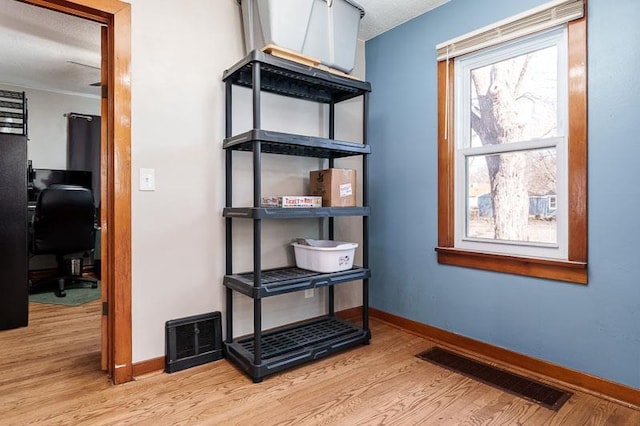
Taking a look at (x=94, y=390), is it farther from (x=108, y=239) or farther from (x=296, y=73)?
(x=296, y=73)

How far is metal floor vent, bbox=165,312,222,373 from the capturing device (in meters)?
2.04

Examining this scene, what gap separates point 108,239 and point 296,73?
1441 mm

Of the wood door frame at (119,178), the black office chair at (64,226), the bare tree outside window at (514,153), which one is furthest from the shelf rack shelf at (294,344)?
the black office chair at (64,226)

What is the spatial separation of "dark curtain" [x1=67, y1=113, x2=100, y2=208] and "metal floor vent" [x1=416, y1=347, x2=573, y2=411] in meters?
4.69

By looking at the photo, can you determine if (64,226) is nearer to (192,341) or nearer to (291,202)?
(192,341)

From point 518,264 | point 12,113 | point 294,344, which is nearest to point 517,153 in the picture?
point 518,264

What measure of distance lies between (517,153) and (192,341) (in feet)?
7.40

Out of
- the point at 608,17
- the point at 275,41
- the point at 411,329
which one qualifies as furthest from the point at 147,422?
the point at 608,17

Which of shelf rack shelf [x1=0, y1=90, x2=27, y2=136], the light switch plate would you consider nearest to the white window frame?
the light switch plate

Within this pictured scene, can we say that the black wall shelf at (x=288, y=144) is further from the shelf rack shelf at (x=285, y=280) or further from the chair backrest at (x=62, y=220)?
the chair backrest at (x=62, y=220)

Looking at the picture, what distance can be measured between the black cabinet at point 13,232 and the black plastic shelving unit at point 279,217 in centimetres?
184

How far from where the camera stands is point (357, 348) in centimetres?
238

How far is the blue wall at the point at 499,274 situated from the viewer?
1.71 meters

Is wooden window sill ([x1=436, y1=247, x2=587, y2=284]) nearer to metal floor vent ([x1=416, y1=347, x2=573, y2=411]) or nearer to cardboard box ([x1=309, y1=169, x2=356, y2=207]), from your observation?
metal floor vent ([x1=416, y1=347, x2=573, y2=411])
